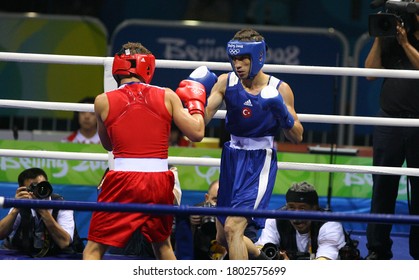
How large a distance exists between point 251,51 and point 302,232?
1401 mm

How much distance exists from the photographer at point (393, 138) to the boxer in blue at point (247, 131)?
1022 mm

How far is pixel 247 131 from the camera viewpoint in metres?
5.89

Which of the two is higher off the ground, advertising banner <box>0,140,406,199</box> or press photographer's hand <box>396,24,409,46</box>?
press photographer's hand <box>396,24,409,46</box>

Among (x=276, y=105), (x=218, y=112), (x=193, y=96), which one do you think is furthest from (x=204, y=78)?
(x=218, y=112)

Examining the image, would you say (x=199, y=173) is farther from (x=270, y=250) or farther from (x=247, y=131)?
(x=247, y=131)

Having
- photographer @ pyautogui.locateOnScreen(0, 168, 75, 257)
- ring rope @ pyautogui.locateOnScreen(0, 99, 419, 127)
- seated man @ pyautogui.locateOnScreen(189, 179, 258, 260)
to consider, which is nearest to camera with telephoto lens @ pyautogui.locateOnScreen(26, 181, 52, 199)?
photographer @ pyautogui.locateOnScreen(0, 168, 75, 257)

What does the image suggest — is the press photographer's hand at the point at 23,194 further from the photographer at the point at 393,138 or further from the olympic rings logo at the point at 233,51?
the photographer at the point at 393,138

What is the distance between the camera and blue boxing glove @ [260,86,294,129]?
18.6 ft

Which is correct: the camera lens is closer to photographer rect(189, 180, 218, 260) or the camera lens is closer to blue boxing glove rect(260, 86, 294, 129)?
photographer rect(189, 180, 218, 260)

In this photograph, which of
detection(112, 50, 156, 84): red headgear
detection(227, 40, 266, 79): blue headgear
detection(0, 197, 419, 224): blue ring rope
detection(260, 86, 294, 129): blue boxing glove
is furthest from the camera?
detection(227, 40, 266, 79): blue headgear

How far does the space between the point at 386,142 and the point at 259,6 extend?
13.1ft

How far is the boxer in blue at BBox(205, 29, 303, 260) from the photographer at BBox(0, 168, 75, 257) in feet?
3.53

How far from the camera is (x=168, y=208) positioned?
15.7ft

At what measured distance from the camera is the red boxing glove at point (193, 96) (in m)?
5.61
